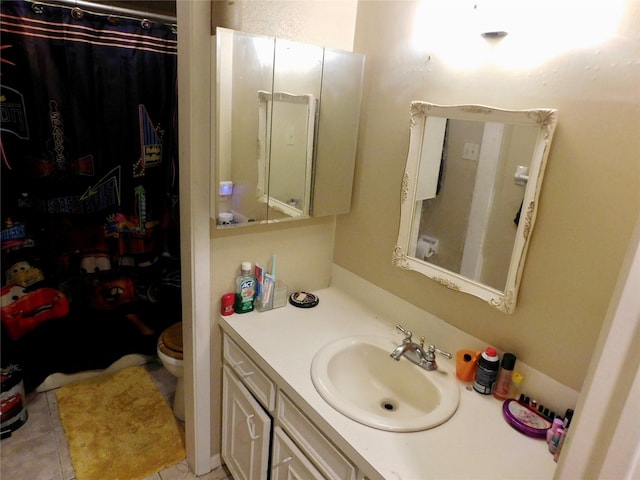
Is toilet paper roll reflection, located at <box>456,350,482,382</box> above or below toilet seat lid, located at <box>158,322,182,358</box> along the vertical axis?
above

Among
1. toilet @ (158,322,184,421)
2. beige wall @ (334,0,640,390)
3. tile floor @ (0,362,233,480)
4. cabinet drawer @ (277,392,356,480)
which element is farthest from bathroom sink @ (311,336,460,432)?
toilet @ (158,322,184,421)

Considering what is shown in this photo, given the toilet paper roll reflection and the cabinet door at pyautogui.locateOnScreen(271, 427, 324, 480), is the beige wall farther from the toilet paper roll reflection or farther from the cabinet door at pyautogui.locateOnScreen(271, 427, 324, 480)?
the cabinet door at pyautogui.locateOnScreen(271, 427, 324, 480)

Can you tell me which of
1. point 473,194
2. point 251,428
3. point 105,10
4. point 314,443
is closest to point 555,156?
point 473,194

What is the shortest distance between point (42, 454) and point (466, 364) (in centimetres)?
186

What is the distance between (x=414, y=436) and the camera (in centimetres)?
104

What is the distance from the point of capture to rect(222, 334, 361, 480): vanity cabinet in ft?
3.77

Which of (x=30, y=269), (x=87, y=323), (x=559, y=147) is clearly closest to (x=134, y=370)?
(x=87, y=323)

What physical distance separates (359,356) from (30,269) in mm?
1708

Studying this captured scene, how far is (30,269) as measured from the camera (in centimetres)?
205

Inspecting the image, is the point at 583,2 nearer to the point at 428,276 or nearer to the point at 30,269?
the point at 428,276

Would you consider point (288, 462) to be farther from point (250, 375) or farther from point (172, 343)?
point (172, 343)

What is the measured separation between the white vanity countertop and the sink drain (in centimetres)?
21

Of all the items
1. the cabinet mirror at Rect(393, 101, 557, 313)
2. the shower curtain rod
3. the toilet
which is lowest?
the toilet

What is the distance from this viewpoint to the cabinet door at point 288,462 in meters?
1.20
